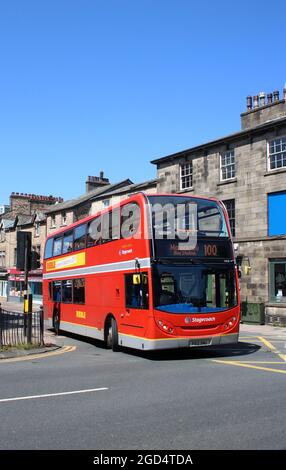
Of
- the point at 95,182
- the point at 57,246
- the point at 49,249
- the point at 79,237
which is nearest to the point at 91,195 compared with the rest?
the point at 95,182

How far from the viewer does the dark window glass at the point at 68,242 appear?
18266 millimetres

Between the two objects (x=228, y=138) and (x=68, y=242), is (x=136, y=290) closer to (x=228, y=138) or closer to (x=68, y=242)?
(x=68, y=242)

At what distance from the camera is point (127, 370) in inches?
420

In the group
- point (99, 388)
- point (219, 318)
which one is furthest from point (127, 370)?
point (219, 318)

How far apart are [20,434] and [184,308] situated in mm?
6549

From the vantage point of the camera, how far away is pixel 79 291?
56.2 ft

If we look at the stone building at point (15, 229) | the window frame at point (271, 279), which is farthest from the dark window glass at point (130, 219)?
the stone building at point (15, 229)

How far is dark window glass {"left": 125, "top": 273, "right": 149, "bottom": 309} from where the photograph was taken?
11805 millimetres

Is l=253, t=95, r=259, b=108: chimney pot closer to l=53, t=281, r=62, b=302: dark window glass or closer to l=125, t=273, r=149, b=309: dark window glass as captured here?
l=53, t=281, r=62, b=302: dark window glass

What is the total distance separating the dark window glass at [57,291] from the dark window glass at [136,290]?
7.29 metres

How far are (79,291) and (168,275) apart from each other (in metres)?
6.14

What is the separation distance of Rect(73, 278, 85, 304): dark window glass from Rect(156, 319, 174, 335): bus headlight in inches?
220
